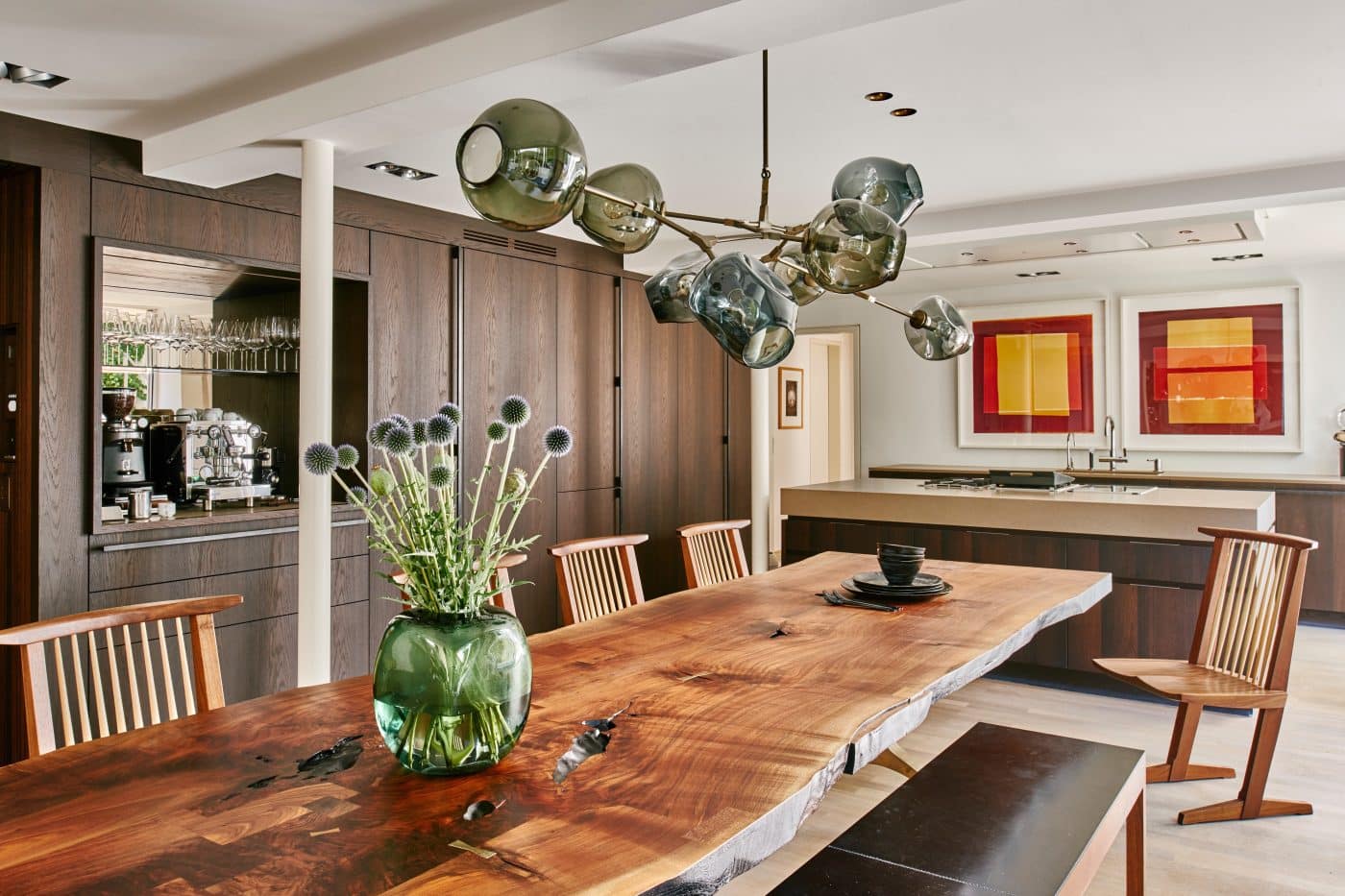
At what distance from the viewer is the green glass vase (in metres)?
1.38

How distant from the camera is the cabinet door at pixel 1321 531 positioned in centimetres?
562

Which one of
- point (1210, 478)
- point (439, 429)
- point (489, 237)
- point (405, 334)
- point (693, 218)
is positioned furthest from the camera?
point (1210, 478)

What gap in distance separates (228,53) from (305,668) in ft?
6.72

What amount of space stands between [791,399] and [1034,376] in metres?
2.23

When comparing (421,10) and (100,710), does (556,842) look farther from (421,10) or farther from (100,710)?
(421,10)

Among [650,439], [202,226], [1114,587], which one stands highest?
[202,226]

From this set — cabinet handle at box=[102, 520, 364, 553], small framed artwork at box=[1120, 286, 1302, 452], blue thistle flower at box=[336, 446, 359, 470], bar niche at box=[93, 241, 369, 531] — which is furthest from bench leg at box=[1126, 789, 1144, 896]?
small framed artwork at box=[1120, 286, 1302, 452]

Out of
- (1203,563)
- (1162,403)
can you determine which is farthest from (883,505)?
(1162,403)

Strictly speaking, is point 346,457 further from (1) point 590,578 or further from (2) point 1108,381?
(2) point 1108,381

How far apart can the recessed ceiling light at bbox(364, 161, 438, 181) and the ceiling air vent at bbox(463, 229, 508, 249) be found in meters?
0.76

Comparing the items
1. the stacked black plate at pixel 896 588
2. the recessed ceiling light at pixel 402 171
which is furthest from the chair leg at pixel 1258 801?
the recessed ceiling light at pixel 402 171

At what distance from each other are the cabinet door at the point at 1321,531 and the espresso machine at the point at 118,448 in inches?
239

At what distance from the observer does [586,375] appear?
5719 millimetres

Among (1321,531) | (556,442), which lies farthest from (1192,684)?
(1321,531)
